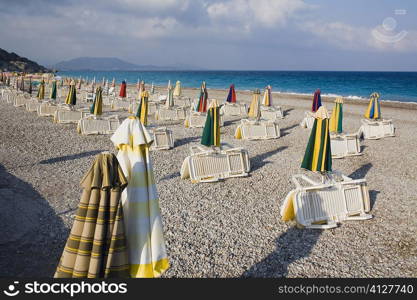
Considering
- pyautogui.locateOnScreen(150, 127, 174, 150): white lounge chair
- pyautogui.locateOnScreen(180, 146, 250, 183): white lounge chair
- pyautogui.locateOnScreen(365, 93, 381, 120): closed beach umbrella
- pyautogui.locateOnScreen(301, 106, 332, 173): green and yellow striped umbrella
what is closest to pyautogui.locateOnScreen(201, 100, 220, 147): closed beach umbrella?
pyautogui.locateOnScreen(180, 146, 250, 183): white lounge chair

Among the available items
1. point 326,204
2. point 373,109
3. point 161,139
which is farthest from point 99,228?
point 373,109

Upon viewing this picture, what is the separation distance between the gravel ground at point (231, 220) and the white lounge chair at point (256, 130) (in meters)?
2.10

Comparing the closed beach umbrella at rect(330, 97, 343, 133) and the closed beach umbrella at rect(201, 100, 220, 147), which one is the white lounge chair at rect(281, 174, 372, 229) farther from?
the closed beach umbrella at rect(330, 97, 343, 133)

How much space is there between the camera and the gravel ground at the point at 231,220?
15.8ft

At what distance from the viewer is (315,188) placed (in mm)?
6285

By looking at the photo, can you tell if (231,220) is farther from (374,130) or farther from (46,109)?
(46,109)

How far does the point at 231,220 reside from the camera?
6.24m

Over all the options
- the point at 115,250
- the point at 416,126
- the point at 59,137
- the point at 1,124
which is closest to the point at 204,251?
the point at 115,250

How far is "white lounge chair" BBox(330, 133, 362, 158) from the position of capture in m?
11.3

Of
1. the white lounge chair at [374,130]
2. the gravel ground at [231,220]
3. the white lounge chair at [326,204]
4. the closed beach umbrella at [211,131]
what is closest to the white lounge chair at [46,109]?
the gravel ground at [231,220]

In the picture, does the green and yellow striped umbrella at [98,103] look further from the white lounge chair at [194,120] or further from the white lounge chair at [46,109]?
the white lounge chair at [46,109]

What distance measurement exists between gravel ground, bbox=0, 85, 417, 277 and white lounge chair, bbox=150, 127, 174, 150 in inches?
16.8

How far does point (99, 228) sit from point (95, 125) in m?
11.6

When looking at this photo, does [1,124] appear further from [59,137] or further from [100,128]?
[100,128]
